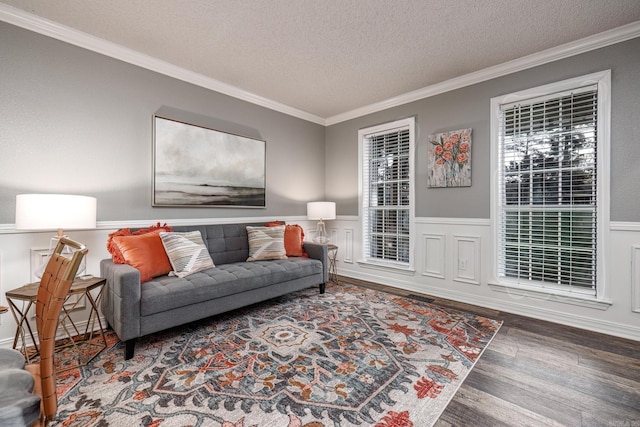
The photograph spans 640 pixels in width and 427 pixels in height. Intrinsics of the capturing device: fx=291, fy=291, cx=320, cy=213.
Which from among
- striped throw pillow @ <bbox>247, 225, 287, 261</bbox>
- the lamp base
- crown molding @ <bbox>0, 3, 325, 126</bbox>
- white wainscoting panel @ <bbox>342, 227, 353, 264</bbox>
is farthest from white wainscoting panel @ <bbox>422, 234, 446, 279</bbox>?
crown molding @ <bbox>0, 3, 325, 126</bbox>

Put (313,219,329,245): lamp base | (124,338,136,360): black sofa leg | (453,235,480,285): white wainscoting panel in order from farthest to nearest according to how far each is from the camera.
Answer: (313,219,329,245): lamp base → (453,235,480,285): white wainscoting panel → (124,338,136,360): black sofa leg

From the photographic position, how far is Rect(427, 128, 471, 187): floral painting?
3424 mm

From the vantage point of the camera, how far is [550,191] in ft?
9.73

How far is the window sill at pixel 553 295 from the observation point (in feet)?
8.76

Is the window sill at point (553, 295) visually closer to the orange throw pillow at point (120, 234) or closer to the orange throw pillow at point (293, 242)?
the orange throw pillow at point (293, 242)

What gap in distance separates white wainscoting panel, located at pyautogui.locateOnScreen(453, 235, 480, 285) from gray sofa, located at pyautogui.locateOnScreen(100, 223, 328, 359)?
161 cm

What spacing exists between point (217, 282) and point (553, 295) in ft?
10.7

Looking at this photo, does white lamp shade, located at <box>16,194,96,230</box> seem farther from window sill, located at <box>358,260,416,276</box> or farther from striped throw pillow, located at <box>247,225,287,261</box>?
window sill, located at <box>358,260,416,276</box>

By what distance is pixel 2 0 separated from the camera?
87.3 inches

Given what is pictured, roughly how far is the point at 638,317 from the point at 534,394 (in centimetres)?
163

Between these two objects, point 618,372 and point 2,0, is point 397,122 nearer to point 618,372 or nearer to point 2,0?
point 618,372

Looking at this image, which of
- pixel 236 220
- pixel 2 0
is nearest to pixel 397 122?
pixel 236 220

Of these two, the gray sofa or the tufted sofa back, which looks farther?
the tufted sofa back

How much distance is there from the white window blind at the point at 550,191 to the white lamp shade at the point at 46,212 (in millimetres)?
3966
